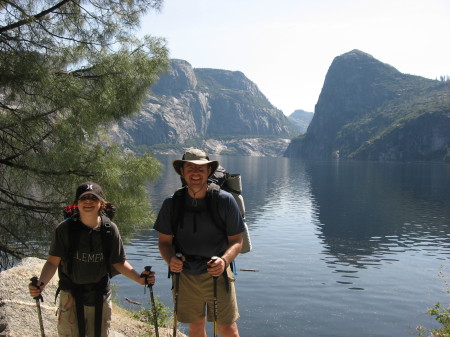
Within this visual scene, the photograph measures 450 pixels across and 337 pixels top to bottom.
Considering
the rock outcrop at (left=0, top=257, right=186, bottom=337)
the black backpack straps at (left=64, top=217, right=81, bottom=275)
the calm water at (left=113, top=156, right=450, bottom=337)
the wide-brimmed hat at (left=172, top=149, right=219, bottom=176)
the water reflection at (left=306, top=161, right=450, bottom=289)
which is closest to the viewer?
the black backpack straps at (left=64, top=217, right=81, bottom=275)

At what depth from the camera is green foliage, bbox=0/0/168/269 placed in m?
7.02

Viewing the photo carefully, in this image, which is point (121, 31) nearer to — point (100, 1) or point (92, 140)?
point (100, 1)

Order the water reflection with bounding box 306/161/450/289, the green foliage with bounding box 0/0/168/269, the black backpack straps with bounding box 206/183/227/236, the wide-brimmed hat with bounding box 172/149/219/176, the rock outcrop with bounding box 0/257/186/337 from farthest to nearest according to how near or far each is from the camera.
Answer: the water reflection with bounding box 306/161/450/289
the green foliage with bounding box 0/0/168/269
the rock outcrop with bounding box 0/257/186/337
the wide-brimmed hat with bounding box 172/149/219/176
the black backpack straps with bounding box 206/183/227/236

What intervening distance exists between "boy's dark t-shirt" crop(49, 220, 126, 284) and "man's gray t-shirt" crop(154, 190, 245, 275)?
566mm

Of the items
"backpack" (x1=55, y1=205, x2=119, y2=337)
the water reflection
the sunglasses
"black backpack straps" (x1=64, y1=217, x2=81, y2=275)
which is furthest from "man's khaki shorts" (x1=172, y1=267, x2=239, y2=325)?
the water reflection

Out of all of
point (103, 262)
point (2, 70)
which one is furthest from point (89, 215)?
point (2, 70)

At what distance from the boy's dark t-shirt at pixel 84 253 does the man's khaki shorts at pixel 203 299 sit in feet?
2.52

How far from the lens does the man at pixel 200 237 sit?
4133mm

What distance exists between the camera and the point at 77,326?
389 cm

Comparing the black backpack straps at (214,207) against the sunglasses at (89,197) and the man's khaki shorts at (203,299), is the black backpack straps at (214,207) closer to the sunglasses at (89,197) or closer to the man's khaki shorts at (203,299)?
the man's khaki shorts at (203,299)

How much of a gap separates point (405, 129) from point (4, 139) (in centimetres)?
19875

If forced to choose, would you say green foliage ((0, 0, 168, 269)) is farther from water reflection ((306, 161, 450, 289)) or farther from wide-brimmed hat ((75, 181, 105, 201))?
water reflection ((306, 161, 450, 289))

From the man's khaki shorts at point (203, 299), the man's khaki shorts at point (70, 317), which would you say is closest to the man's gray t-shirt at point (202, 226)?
the man's khaki shorts at point (203, 299)

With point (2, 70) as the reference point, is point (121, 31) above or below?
above
